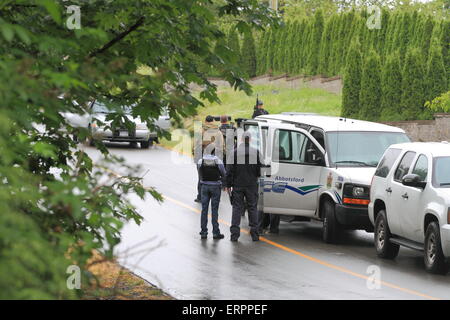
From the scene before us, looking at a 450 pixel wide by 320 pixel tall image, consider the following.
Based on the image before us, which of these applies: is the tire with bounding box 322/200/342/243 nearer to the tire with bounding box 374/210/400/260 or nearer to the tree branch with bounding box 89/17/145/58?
the tire with bounding box 374/210/400/260

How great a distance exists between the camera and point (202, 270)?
15070 millimetres

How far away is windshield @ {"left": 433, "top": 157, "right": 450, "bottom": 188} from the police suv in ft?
8.10

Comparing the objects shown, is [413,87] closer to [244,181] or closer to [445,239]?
[244,181]

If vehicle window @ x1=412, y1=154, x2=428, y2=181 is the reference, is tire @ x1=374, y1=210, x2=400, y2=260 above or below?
below

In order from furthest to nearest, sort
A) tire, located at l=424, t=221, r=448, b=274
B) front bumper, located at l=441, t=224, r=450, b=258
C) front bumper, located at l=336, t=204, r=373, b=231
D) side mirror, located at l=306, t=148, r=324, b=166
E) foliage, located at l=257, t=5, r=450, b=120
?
foliage, located at l=257, t=5, r=450, b=120, side mirror, located at l=306, t=148, r=324, b=166, front bumper, located at l=336, t=204, r=373, b=231, tire, located at l=424, t=221, r=448, b=274, front bumper, located at l=441, t=224, r=450, b=258

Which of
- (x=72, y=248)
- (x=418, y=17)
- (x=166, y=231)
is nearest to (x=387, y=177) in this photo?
(x=166, y=231)

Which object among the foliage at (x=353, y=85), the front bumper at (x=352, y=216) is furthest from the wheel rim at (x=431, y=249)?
the foliage at (x=353, y=85)

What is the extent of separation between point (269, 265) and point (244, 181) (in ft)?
8.68

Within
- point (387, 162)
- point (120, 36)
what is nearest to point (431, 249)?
point (387, 162)

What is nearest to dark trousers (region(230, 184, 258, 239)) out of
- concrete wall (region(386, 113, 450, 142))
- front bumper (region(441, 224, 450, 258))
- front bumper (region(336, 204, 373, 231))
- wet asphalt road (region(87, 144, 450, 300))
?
wet asphalt road (region(87, 144, 450, 300))

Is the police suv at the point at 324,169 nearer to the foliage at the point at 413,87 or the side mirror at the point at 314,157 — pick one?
the side mirror at the point at 314,157

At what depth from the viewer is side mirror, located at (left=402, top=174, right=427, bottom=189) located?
1495 centimetres

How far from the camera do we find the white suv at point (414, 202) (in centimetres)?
1452
